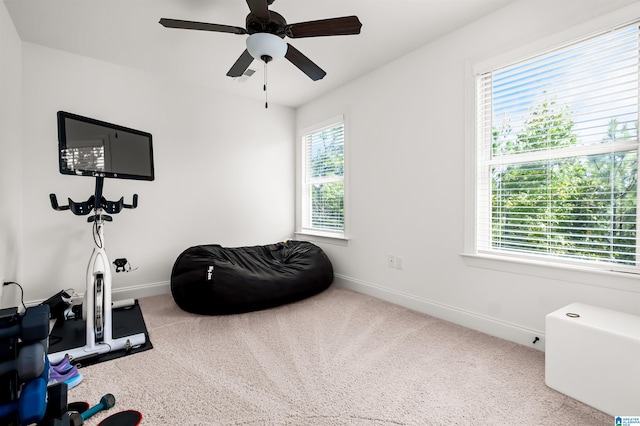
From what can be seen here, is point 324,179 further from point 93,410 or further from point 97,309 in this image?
point 93,410

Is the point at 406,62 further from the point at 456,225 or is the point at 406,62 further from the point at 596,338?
the point at 596,338

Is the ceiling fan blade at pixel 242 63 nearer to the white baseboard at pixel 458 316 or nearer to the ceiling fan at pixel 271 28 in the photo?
the ceiling fan at pixel 271 28

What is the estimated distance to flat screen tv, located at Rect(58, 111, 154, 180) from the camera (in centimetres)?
181

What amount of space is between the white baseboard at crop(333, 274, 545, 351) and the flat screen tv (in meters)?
2.40

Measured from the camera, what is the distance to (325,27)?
6.15ft

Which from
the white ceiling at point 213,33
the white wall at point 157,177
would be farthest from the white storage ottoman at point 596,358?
the white wall at point 157,177

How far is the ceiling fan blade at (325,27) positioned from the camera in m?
1.81

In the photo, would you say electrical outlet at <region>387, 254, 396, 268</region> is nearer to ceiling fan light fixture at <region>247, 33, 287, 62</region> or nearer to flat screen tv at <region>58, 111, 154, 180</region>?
ceiling fan light fixture at <region>247, 33, 287, 62</region>

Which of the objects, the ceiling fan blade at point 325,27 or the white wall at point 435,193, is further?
the white wall at point 435,193

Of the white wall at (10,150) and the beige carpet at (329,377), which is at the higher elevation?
the white wall at (10,150)

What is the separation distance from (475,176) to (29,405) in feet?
9.13

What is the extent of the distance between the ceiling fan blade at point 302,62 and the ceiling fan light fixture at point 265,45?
0.13 m

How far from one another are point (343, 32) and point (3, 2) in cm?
246

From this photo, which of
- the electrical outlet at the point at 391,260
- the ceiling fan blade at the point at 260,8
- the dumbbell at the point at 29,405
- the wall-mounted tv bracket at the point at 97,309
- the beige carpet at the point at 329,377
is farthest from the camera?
the electrical outlet at the point at 391,260
